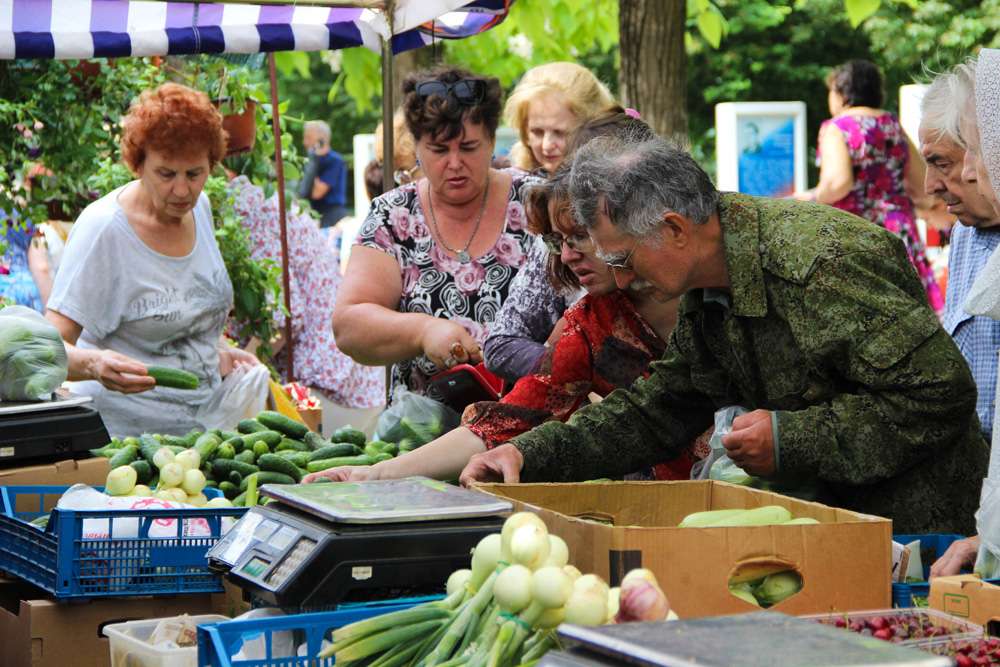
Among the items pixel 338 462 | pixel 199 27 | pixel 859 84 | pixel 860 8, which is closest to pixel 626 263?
pixel 338 462

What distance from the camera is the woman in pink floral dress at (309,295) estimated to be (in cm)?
630

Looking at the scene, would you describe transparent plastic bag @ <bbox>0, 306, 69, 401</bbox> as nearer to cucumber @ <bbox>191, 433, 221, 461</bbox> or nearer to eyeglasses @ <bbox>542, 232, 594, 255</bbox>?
cucumber @ <bbox>191, 433, 221, 461</bbox>

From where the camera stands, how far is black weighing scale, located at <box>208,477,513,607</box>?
1.66 meters

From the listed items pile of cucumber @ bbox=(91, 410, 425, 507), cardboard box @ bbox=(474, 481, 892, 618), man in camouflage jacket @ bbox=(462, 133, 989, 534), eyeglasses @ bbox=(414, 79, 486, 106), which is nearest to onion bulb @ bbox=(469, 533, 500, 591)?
cardboard box @ bbox=(474, 481, 892, 618)

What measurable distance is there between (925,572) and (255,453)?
2.11 m

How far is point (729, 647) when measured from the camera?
108cm

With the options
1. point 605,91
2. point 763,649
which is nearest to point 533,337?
point 605,91

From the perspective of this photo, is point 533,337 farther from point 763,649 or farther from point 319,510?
point 763,649

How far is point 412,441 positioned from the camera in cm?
342

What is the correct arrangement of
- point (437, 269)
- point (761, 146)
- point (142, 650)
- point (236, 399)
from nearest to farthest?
point (142, 650), point (437, 269), point (236, 399), point (761, 146)

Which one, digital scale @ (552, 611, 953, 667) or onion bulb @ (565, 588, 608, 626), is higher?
digital scale @ (552, 611, 953, 667)

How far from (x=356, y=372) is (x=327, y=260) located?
69cm

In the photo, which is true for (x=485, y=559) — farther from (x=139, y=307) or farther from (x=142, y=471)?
(x=139, y=307)

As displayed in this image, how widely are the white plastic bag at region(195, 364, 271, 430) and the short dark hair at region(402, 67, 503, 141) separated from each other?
5.37 ft
